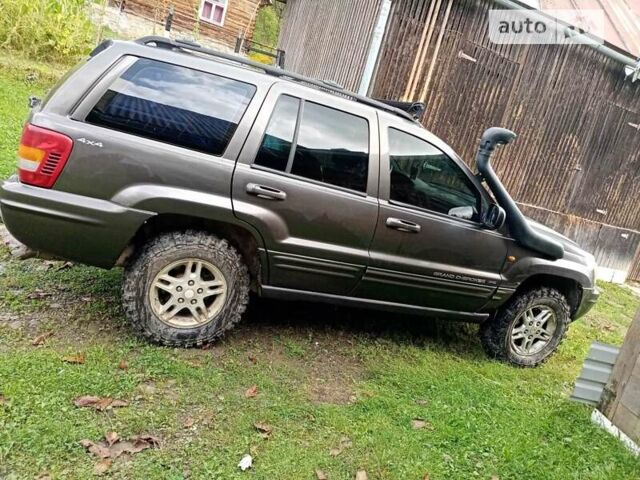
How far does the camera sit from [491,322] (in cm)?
439

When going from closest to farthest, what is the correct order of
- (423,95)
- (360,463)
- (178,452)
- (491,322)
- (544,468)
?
(178,452) → (360,463) → (544,468) → (491,322) → (423,95)

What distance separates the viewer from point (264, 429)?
2768mm

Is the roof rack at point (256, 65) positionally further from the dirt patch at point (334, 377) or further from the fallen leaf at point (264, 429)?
the fallen leaf at point (264, 429)

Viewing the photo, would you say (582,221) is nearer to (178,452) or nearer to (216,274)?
(216,274)

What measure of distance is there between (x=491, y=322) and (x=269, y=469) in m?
2.66

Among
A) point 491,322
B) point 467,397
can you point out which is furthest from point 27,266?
point 491,322

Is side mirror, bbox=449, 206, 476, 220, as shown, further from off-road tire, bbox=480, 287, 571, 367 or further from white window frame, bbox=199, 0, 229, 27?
white window frame, bbox=199, 0, 229, 27

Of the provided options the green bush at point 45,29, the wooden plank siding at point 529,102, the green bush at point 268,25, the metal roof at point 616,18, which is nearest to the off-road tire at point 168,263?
the wooden plank siding at point 529,102

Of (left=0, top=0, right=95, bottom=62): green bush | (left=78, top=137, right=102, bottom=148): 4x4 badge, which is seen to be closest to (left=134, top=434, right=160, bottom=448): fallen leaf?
(left=78, top=137, right=102, bottom=148): 4x4 badge

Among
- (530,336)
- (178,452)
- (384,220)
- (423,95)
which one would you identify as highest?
(423,95)

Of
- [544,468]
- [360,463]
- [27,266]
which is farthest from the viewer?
[27,266]

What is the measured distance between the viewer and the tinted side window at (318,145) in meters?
3.28

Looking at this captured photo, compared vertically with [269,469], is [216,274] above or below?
above

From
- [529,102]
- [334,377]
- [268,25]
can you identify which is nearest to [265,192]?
[334,377]
